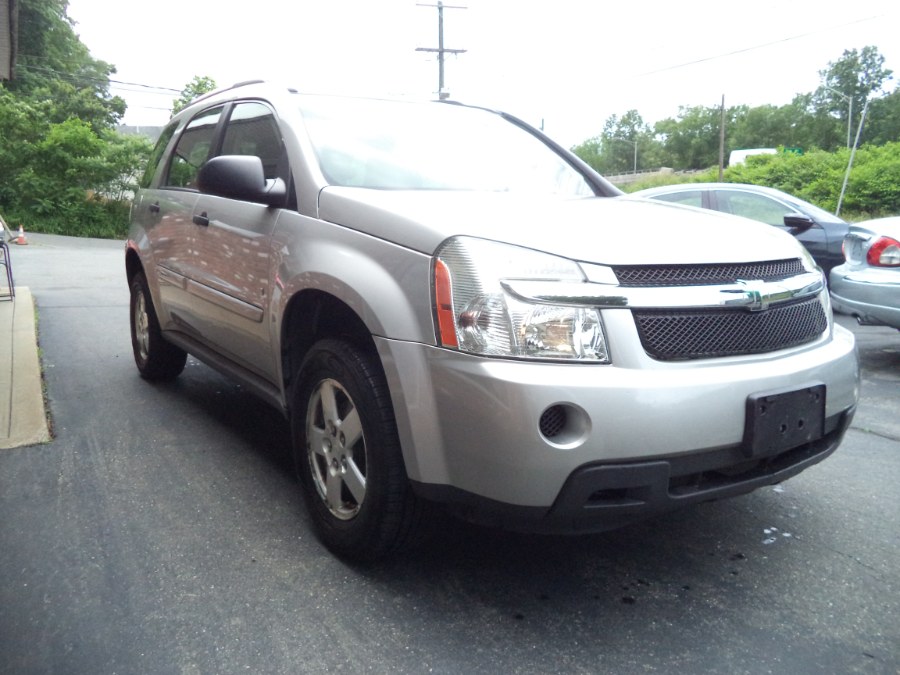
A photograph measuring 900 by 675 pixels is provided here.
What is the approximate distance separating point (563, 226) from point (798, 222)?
21.6 feet

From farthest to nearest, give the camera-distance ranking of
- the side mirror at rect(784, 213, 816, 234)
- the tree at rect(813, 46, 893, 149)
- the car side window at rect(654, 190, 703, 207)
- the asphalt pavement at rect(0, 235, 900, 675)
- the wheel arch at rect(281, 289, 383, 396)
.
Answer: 1. the tree at rect(813, 46, 893, 149)
2. the car side window at rect(654, 190, 703, 207)
3. the side mirror at rect(784, 213, 816, 234)
4. the wheel arch at rect(281, 289, 383, 396)
5. the asphalt pavement at rect(0, 235, 900, 675)

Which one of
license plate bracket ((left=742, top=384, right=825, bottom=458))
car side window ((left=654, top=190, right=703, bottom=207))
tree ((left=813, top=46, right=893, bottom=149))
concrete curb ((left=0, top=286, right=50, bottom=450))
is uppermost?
tree ((left=813, top=46, right=893, bottom=149))

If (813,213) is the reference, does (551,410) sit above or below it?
below

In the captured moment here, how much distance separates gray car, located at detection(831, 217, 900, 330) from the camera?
5852mm

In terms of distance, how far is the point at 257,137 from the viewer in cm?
382

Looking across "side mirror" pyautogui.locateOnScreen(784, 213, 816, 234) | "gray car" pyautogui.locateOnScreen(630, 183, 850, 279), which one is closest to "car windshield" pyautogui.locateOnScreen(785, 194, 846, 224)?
"gray car" pyautogui.locateOnScreen(630, 183, 850, 279)

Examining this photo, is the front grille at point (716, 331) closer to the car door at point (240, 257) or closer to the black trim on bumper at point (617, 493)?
the black trim on bumper at point (617, 493)

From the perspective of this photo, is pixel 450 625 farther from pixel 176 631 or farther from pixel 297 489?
pixel 297 489

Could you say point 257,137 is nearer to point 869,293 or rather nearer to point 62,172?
point 869,293

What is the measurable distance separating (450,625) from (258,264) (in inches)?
67.3

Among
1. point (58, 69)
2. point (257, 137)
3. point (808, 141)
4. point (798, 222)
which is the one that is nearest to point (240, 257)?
point (257, 137)

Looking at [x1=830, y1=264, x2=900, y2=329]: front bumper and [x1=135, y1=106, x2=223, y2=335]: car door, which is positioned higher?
[x1=135, y1=106, x2=223, y2=335]: car door

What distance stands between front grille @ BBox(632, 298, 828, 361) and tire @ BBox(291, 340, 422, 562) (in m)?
0.85

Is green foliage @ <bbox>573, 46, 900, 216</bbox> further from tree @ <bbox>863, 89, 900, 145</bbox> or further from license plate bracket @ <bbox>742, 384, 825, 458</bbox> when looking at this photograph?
license plate bracket @ <bbox>742, 384, 825, 458</bbox>
